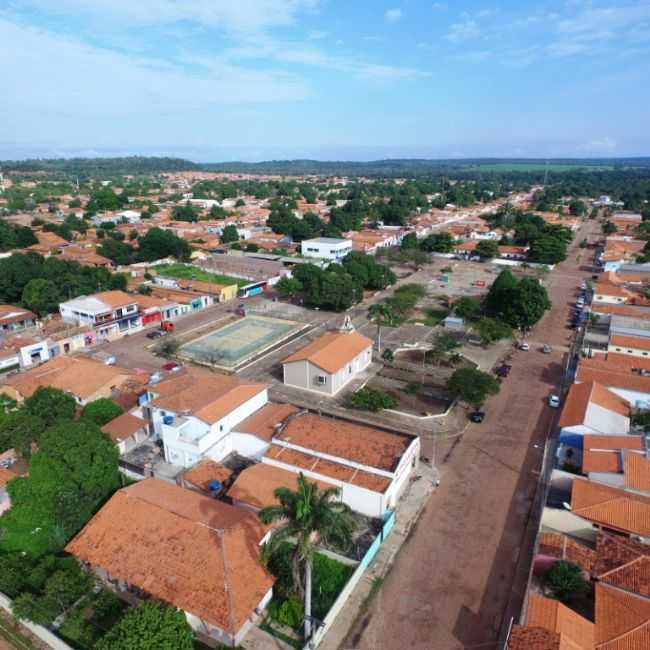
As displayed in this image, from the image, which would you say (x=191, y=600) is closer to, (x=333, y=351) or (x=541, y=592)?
(x=541, y=592)

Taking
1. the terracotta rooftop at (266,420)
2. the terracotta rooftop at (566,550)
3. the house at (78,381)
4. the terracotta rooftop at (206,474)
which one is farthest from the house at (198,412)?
the terracotta rooftop at (566,550)

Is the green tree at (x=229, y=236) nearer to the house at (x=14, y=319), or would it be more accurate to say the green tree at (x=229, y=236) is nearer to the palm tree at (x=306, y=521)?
the house at (x=14, y=319)

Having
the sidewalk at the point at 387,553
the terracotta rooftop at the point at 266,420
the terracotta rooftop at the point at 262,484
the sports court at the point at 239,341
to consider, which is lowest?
the sports court at the point at 239,341

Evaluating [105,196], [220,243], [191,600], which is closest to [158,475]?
[191,600]

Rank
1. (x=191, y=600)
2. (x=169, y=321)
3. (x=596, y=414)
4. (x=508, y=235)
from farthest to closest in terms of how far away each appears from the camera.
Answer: (x=508, y=235)
(x=169, y=321)
(x=596, y=414)
(x=191, y=600)

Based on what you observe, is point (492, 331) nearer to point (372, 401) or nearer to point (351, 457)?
point (372, 401)
